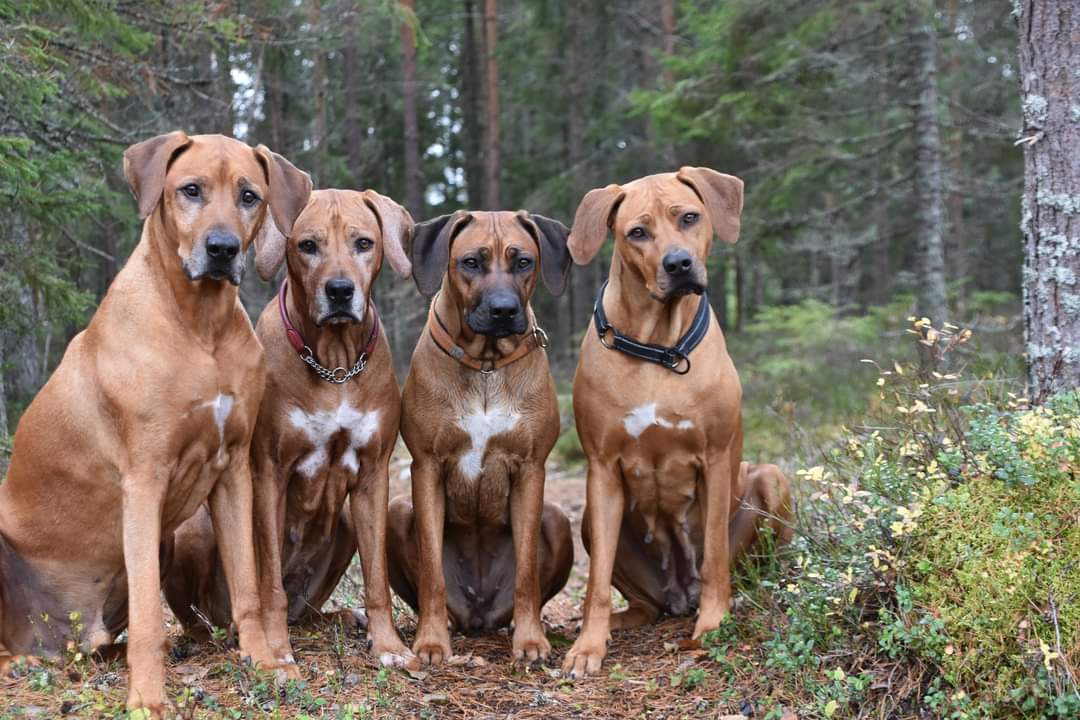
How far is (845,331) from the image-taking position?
57.0 feet

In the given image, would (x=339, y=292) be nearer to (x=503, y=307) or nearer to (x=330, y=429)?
(x=330, y=429)

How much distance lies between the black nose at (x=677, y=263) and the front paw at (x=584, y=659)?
1910 mm

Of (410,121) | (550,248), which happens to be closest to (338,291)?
(550,248)

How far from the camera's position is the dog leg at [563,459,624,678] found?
4.87m

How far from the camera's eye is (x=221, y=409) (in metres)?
4.04

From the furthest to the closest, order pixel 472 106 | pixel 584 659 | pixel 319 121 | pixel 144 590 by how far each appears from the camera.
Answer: pixel 472 106, pixel 319 121, pixel 584 659, pixel 144 590

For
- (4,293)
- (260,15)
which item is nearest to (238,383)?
(4,293)

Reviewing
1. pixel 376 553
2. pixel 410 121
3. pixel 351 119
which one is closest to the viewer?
pixel 376 553

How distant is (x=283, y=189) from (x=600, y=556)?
2.42 meters

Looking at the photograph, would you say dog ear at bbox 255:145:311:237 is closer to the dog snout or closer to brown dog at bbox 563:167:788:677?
the dog snout

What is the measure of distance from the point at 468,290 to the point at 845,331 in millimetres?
13757

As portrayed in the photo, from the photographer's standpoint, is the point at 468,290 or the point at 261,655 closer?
the point at 261,655

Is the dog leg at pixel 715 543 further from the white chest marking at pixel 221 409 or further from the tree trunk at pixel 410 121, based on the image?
the tree trunk at pixel 410 121

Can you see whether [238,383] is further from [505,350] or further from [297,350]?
[505,350]
